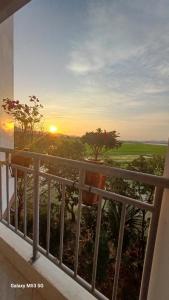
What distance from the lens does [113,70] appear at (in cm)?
290

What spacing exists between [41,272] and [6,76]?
258cm

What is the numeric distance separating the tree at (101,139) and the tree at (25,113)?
1268mm

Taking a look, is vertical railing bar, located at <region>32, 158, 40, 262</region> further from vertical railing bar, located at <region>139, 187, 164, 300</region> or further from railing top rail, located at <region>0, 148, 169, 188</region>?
vertical railing bar, located at <region>139, 187, 164, 300</region>

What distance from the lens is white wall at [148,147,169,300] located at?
3.13 ft

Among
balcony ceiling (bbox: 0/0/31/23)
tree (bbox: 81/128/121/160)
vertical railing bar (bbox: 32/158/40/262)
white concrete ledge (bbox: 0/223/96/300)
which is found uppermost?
balcony ceiling (bbox: 0/0/31/23)

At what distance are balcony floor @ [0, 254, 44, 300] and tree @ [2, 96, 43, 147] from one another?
60.9 inches

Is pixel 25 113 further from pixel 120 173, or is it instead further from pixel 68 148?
pixel 120 173

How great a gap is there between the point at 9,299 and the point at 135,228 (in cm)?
213

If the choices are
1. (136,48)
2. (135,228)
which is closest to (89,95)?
(136,48)

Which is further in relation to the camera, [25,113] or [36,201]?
[25,113]

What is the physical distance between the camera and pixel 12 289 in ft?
5.23

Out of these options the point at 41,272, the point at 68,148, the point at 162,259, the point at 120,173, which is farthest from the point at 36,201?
the point at 68,148

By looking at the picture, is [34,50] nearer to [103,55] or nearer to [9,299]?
[103,55]

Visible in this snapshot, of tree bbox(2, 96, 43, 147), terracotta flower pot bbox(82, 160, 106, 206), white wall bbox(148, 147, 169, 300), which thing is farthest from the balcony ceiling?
white wall bbox(148, 147, 169, 300)
